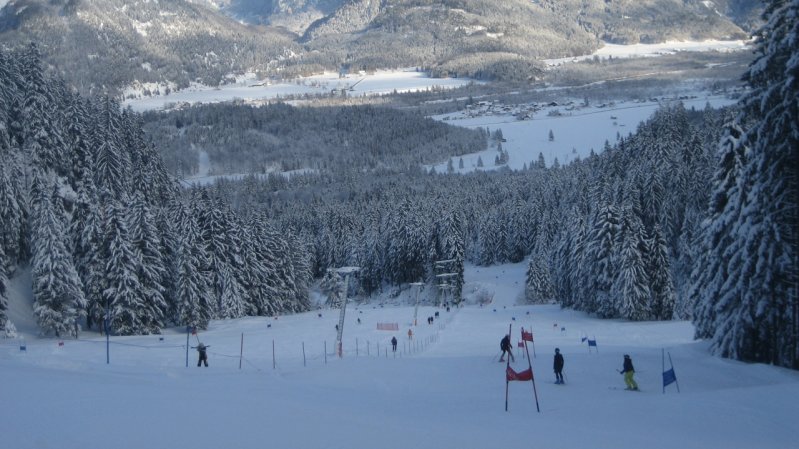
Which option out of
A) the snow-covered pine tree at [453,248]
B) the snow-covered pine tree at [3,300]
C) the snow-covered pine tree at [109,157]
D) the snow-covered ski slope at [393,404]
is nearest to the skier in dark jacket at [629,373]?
the snow-covered ski slope at [393,404]

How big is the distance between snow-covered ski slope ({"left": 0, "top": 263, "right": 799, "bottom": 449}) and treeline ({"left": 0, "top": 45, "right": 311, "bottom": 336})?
10480 millimetres

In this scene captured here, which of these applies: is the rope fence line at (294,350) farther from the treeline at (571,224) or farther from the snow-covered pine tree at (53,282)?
the treeline at (571,224)

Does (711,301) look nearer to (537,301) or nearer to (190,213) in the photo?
(190,213)

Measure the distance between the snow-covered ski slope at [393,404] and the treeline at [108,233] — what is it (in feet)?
34.4

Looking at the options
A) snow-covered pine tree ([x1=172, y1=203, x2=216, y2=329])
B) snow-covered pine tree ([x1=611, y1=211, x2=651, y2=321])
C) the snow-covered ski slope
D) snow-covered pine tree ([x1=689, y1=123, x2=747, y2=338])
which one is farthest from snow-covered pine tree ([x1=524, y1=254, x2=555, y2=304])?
snow-covered pine tree ([x1=689, y1=123, x2=747, y2=338])

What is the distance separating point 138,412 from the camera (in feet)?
46.8

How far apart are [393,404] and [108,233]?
115ft

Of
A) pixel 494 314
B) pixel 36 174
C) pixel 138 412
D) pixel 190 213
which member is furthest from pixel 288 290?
pixel 138 412

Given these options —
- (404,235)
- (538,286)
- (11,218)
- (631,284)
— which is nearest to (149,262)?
(11,218)

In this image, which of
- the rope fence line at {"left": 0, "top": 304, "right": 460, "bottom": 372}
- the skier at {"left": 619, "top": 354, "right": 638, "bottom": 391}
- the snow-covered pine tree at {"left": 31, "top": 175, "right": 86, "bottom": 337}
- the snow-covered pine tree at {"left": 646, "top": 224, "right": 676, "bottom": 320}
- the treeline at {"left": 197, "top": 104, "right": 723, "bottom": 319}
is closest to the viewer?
the skier at {"left": 619, "top": 354, "right": 638, "bottom": 391}

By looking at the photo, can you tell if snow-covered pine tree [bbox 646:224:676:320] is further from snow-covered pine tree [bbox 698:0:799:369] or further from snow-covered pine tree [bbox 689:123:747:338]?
snow-covered pine tree [bbox 698:0:799:369]

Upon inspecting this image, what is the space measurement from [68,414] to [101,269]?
35.8 m

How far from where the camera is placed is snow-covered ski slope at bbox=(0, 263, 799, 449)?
42.9 feet

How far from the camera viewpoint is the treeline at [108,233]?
4356 cm
